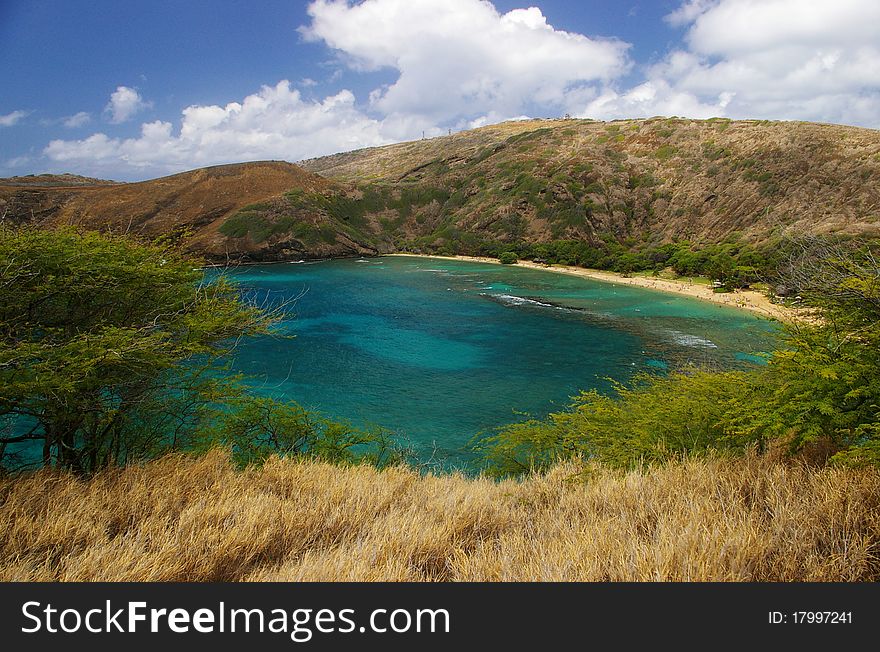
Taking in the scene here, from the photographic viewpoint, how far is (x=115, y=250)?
10305mm

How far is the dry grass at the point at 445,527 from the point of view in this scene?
432 centimetres

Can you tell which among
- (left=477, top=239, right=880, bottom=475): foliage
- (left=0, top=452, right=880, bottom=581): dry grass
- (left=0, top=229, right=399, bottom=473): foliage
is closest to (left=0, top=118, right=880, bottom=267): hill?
(left=477, top=239, right=880, bottom=475): foliage

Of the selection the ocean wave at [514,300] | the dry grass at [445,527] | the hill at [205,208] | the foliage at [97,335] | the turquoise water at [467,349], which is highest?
the hill at [205,208]

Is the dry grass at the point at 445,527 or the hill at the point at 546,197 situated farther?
the hill at the point at 546,197

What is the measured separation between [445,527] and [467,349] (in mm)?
32083

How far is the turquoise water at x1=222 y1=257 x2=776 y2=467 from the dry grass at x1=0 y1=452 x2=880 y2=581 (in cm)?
672

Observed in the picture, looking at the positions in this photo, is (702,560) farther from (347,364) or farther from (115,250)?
(347,364)

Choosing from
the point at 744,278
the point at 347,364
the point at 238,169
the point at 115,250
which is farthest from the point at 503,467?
the point at 238,169

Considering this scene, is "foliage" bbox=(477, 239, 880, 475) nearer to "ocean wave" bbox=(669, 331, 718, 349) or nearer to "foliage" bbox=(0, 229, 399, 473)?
"foliage" bbox=(0, 229, 399, 473)

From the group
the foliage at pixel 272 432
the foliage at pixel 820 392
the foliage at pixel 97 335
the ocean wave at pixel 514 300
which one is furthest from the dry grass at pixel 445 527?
the ocean wave at pixel 514 300

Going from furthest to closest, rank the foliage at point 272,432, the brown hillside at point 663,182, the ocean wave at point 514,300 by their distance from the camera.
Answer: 1. the brown hillside at point 663,182
2. the ocean wave at point 514,300
3. the foliage at point 272,432

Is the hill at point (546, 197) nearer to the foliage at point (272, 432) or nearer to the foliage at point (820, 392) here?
the foliage at point (820, 392)

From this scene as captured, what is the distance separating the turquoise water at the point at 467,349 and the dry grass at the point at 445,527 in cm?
672

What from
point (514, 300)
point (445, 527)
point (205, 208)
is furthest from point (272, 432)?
point (205, 208)
